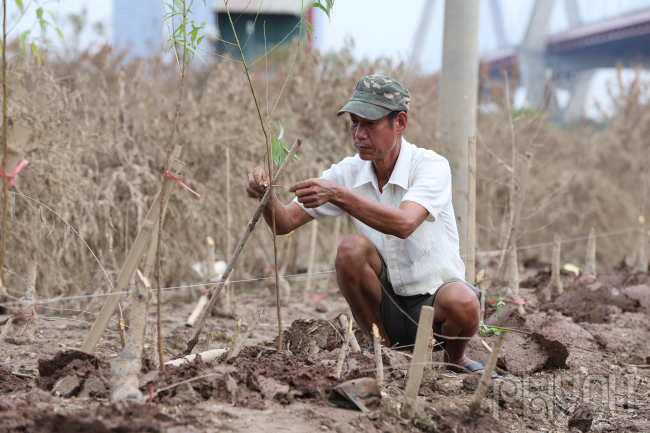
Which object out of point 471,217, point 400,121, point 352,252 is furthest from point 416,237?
point 471,217

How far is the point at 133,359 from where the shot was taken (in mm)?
1700

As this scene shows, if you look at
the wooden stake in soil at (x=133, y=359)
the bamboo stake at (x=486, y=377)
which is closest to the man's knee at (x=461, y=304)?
the bamboo stake at (x=486, y=377)

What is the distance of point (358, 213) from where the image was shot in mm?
2254

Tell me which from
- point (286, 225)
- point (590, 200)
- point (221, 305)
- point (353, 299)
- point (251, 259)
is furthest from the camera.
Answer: point (590, 200)

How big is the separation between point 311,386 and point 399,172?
111 cm

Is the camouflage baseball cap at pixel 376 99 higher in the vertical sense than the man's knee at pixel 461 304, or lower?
higher

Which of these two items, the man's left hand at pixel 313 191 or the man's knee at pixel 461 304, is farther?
the man's knee at pixel 461 304

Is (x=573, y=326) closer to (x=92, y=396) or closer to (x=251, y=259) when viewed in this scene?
(x=92, y=396)

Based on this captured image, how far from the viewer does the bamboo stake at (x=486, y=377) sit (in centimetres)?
166

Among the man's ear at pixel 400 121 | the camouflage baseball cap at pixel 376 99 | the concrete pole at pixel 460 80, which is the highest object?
the concrete pole at pixel 460 80

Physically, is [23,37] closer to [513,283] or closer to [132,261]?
[132,261]

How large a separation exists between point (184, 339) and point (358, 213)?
173 centimetres

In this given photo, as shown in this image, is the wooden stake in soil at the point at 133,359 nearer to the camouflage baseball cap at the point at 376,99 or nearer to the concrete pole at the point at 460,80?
the camouflage baseball cap at the point at 376,99

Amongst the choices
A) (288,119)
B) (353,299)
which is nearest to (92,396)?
(353,299)
